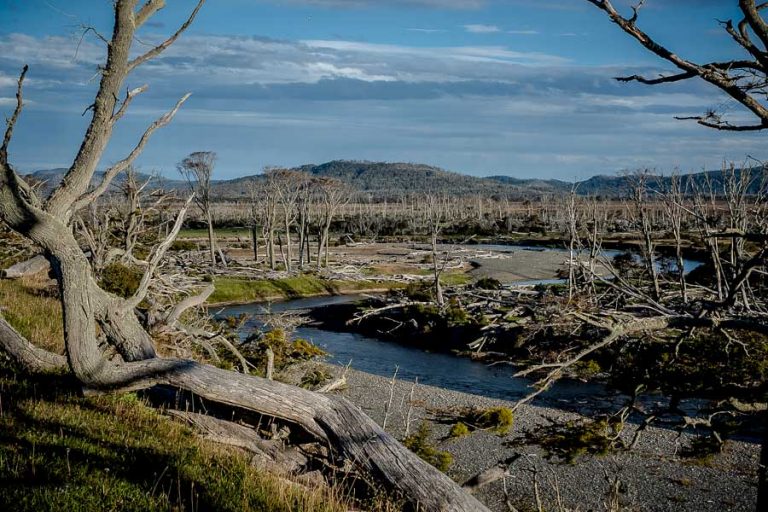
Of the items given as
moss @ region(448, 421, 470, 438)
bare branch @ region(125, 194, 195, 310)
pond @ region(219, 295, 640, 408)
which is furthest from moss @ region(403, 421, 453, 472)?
bare branch @ region(125, 194, 195, 310)

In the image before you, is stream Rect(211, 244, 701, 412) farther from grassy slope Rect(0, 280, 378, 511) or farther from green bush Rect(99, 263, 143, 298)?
grassy slope Rect(0, 280, 378, 511)

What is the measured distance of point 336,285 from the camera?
5016cm

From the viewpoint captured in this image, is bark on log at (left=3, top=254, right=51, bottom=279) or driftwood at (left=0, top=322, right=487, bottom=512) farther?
bark on log at (left=3, top=254, right=51, bottom=279)

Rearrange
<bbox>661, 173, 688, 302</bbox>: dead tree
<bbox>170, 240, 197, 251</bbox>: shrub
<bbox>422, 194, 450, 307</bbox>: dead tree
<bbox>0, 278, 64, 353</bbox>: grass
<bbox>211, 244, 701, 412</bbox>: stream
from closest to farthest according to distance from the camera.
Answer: <bbox>0, 278, 64, 353</bbox>: grass, <bbox>661, 173, 688, 302</bbox>: dead tree, <bbox>211, 244, 701, 412</bbox>: stream, <bbox>422, 194, 450, 307</bbox>: dead tree, <bbox>170, 240, 197, 251</bbox>: shrub

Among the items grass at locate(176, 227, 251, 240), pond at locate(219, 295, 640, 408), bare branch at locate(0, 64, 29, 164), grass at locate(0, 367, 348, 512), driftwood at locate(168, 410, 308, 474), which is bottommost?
pond at locate(219, 295, 640, 408)

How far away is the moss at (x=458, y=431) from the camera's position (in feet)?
59.7

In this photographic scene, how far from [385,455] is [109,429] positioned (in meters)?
2.65

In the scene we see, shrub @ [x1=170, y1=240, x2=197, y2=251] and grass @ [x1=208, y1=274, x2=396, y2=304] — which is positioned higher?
shrub @ [x1=170, y1=240, x2=197, y2=251]

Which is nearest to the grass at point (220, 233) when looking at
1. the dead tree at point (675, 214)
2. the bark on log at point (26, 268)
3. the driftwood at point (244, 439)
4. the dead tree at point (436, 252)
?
the dead tree at point (436, 252)

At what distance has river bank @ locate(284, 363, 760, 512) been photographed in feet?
47.6

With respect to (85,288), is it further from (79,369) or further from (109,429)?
(109,429)

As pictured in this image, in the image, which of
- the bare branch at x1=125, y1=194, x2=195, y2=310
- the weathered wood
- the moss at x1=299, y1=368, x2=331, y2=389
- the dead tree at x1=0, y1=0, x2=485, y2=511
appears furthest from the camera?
the moss at x1=299, y1=368, x2=331, y2=389

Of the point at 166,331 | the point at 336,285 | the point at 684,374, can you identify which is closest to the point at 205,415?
the point at 166,331

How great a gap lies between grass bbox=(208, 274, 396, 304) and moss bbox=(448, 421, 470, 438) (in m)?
26.7
